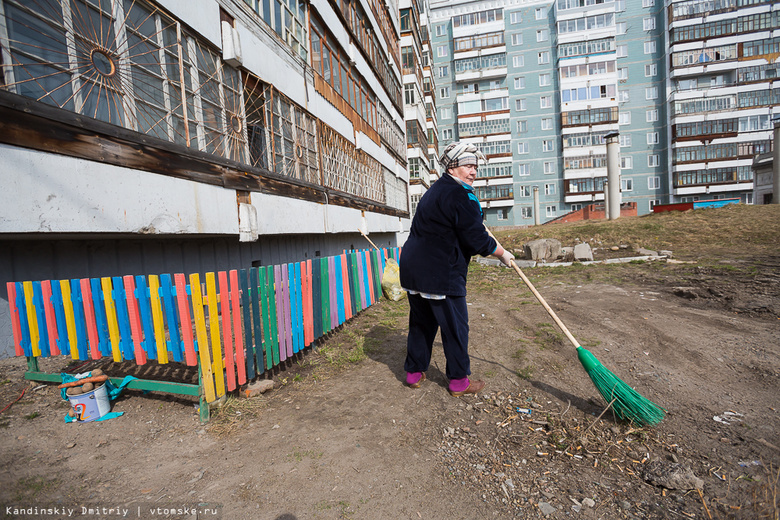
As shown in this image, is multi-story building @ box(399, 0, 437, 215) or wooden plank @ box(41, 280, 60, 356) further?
multi-story building @ box(399, 0, 437, 215)

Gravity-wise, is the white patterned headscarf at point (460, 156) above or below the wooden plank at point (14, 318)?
above

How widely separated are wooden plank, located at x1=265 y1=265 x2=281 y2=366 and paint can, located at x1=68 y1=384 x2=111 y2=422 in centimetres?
138

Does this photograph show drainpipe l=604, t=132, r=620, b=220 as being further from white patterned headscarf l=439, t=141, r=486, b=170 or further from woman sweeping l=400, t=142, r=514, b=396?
woman sweeping l=400, t=142, r=514, b=396

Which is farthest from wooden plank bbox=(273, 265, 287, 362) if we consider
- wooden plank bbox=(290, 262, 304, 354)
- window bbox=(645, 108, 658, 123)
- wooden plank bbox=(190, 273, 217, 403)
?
window bbox=(645, 108, 658, 123)

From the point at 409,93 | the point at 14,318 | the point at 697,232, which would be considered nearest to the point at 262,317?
the point at 14,318

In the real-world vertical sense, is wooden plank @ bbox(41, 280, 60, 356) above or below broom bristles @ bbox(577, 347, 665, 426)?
above

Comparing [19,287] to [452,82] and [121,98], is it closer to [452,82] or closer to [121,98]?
[121,98]

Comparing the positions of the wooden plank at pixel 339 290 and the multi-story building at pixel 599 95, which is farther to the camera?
the multi-story building at pixel 599 95

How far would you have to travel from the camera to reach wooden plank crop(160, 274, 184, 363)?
3.07 meters

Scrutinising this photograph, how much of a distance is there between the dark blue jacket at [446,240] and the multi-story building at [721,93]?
155ft

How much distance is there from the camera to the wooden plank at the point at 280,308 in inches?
155

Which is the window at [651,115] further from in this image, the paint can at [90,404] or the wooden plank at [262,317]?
the paint can at [90,404]

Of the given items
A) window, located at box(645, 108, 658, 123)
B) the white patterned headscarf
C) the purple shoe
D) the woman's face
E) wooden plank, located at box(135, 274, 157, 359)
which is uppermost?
window, located at box(645, 108, 658, 123)

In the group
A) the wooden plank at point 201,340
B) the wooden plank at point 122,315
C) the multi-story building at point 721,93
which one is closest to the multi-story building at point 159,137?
the wooden plank at point 122,315
